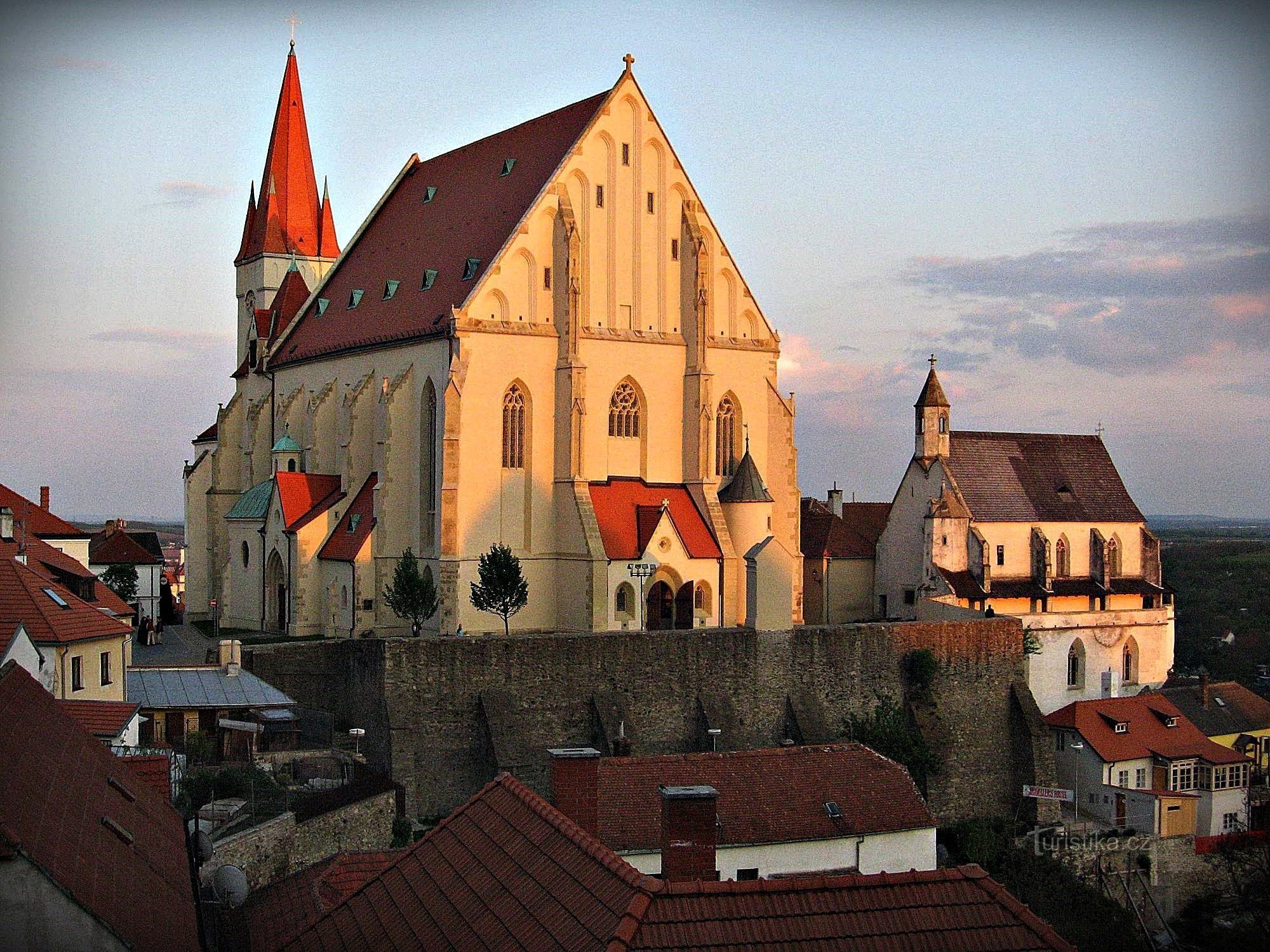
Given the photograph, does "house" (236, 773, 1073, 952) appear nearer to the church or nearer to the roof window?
the roof window

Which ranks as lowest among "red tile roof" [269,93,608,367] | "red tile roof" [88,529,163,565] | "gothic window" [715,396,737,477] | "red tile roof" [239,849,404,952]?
"red tile roof" [239,849,404,952]

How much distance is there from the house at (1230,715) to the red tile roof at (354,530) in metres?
28.3

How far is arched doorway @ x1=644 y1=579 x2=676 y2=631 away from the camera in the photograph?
54.7 meters

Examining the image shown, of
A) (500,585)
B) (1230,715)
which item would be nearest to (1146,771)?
(1230,715)

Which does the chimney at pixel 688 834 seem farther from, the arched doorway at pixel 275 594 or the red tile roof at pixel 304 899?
the arched doorway at pixel 275 594

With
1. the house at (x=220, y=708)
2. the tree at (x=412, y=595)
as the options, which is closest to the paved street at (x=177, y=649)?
the house at (x=220, y=708)

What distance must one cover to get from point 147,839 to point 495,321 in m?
36.0

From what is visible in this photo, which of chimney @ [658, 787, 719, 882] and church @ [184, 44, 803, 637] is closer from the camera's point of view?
chimney @ [658, 787, 719, 882]

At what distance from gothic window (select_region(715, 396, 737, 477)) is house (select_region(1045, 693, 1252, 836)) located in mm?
13878

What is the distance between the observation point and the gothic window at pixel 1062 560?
206 feet

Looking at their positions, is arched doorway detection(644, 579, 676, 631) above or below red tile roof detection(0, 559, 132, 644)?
below

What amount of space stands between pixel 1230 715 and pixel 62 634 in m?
41.8

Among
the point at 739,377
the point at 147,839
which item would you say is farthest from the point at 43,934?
the point at 739,377

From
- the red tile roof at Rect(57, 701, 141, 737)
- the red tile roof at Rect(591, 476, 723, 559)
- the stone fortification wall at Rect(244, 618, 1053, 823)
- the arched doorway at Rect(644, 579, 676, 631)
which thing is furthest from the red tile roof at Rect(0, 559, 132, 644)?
the arched doorway at Rect(644, 579, 676, 631)
